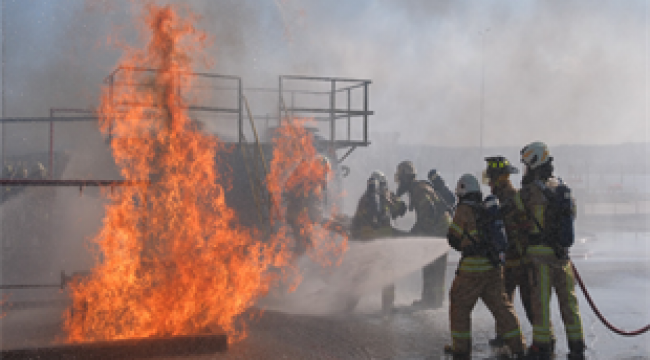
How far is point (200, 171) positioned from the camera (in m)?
7.14

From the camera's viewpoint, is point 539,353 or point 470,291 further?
point 539,353

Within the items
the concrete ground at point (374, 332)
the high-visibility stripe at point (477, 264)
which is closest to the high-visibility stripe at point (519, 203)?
the high-visibility stripe at point (477, 264)

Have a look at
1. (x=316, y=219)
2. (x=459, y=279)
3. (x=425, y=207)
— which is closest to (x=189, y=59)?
(x=316, y=219)

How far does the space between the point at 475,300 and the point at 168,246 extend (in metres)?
5.42

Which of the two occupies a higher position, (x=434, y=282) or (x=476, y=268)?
(x=476, y=268)

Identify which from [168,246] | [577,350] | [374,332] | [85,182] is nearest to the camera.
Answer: [577,350]

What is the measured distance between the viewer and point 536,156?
5.13 meters

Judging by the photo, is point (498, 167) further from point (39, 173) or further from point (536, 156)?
point (39, 173)

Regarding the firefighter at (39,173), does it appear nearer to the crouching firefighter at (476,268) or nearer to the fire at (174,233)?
the fire at (174,233)

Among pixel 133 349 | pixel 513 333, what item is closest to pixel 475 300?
Answer: pixel 513 333

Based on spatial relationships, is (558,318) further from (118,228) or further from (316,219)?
(118,228)

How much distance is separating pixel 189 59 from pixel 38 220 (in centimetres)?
767

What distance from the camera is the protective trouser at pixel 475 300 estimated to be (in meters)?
4.70

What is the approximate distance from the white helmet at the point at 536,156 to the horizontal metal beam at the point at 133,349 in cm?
334
